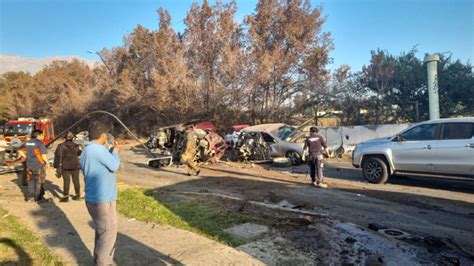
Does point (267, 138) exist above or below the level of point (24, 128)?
below

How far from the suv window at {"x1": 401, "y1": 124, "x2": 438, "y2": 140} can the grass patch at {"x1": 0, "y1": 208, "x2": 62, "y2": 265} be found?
9.02 meters

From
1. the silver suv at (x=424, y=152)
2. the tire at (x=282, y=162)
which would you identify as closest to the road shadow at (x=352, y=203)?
the silver suv at (x=424, y=152)

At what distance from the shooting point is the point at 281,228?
19.9 feet

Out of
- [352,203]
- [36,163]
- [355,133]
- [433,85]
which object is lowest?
[352,203]

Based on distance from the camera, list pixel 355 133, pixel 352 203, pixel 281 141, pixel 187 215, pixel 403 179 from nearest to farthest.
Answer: pixel 187 215 < pixel 352 203 < pixel 403 179 < pixel 281 141 < pixel 355 133

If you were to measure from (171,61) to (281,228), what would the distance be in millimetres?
25762

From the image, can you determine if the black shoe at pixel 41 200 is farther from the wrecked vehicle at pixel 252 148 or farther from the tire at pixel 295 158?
the tire at pixel 295 158

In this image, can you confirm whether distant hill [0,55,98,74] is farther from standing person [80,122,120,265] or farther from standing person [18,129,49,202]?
standing person [80,122,120,265]

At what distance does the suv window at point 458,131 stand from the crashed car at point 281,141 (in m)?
6.12

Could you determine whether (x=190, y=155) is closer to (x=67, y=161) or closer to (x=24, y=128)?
(x=67, y=161)

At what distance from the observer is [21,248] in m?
5.48

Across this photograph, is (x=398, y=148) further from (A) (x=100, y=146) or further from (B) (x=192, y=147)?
(A) (x=100, y=146)

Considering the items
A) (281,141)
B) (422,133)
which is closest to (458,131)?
(422,133)

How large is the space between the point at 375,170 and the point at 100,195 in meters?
8.51
